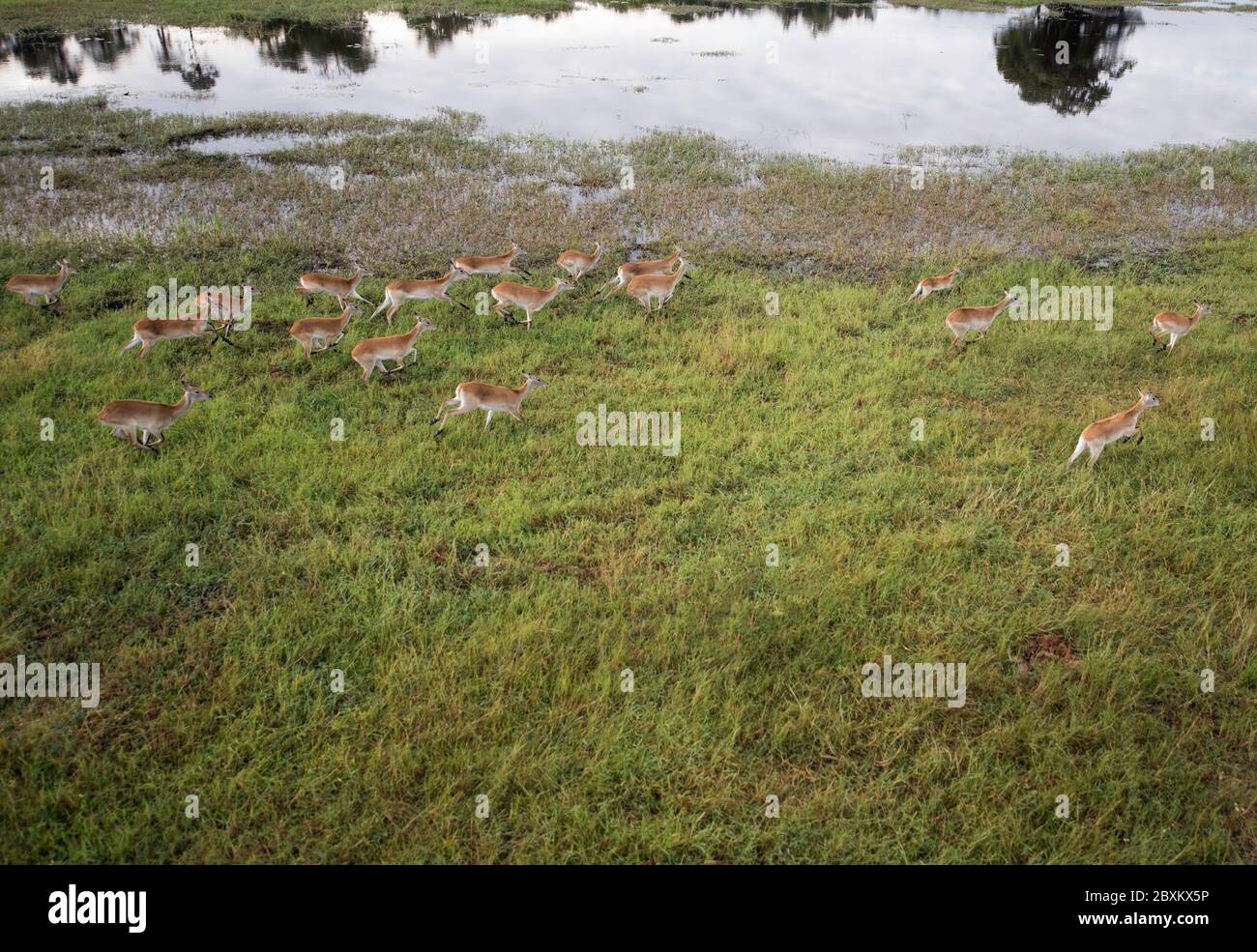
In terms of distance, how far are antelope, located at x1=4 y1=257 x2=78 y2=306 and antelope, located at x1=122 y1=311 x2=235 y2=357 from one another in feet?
6.35

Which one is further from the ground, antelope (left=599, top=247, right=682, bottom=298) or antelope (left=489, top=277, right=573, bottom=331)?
antelope (left=599, top=247, right=682, bottom=298)

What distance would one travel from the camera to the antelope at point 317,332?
10.5 m

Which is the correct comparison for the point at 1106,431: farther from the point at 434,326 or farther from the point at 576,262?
the point at 434,326

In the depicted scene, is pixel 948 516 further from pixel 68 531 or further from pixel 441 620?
pixel 68 531

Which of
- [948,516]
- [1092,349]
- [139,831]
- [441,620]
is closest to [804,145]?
[1092,349]

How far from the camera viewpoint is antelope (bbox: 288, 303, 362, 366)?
10523 millimetres

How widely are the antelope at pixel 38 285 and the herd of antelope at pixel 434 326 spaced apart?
0.5 inches

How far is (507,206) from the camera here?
669 inches

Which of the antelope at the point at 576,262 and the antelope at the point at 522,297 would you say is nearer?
the antelope at the point at 522,297

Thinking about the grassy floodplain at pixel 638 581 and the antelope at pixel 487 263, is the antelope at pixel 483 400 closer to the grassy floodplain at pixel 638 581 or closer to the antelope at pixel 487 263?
the grassy floodplain at pixel 638 581

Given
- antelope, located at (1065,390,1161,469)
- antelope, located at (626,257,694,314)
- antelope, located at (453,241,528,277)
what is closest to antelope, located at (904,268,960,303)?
antelope, located at (626,257,694,314)

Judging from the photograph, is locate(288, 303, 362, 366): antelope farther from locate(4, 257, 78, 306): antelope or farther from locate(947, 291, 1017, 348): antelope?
locate(947, 291, 1017, 348): antelope

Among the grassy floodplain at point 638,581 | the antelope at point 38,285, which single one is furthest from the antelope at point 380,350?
the antelope at point 38,285
